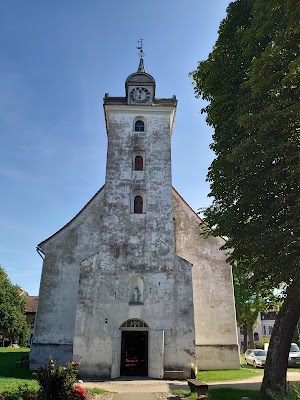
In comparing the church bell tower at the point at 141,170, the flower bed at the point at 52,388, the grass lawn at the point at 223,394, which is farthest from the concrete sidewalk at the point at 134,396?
the church bell tower at the point at 141,170

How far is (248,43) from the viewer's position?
12000 mm

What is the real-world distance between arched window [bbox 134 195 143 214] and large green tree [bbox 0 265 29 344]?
30.0 metres

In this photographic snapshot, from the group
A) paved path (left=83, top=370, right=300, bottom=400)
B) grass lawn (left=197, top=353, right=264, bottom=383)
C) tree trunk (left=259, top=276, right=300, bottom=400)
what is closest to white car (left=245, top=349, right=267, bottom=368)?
grass lawn (left=197, top=353, right=264, bottom=383)

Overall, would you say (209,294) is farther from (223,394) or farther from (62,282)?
(223,394)

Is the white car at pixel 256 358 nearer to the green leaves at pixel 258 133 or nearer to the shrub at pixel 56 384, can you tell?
the green leaves at pixel 258 133

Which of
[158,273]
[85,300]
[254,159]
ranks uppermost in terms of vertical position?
[254,159]

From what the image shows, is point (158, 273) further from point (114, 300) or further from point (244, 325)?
point (244, 325)

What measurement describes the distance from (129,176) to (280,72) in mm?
12490

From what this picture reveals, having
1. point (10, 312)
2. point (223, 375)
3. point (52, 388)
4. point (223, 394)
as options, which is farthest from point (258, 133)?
point (10, 312)

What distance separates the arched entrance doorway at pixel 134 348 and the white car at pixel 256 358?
10361 millimetres

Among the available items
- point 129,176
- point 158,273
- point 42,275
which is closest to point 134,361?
point 158,273

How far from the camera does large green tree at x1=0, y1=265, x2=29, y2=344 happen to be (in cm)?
4316

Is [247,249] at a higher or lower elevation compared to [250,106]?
lower

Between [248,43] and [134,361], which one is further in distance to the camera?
[134,361]
